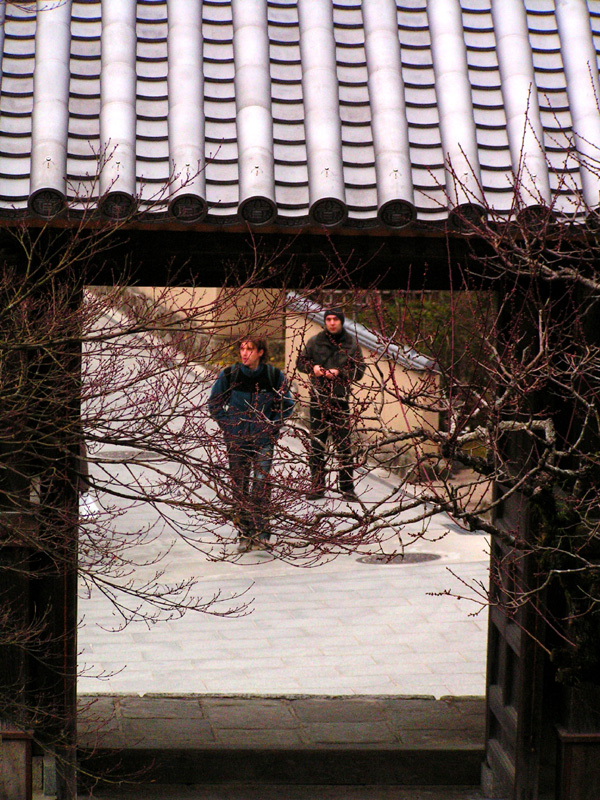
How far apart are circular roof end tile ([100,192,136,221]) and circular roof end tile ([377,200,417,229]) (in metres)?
1.06

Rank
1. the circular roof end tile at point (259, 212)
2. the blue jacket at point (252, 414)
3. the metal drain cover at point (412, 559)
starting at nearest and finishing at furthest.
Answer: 1. the blue jacket at point (252, 414)
2. the circular roof end tile at point (259, 212)
3. the metal drain cover at point (412, 559)

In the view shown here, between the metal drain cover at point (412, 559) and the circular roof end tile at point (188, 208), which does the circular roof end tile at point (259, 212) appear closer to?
the circular roof end tile at point (188, 208)

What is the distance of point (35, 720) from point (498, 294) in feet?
9.78

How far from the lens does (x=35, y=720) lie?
5324 mm

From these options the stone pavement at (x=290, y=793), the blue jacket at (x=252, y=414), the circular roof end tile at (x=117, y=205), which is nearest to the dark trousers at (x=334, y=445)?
the blue jacket at (x=252, y=414)

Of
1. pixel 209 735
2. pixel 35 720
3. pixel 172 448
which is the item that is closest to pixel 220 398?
pixel 172 448

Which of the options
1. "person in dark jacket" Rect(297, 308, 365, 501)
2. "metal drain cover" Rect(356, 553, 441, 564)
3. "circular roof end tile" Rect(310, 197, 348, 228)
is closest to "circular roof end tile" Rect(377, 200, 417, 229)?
"circular roof end tile" Rect(310, 197, 348, 228)

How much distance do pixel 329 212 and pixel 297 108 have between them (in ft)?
2.40

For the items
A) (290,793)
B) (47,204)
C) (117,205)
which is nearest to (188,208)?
(117,205)

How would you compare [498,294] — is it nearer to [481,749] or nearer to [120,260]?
[120,260]

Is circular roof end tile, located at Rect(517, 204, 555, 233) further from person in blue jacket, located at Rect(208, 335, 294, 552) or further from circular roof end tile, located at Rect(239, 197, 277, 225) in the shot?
person in blue jacket, located at Rect(208, 335, 294, 552)

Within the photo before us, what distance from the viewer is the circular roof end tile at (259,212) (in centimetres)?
491

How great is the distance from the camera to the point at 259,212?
16.2 feet

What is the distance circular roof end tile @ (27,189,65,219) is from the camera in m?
4.77
